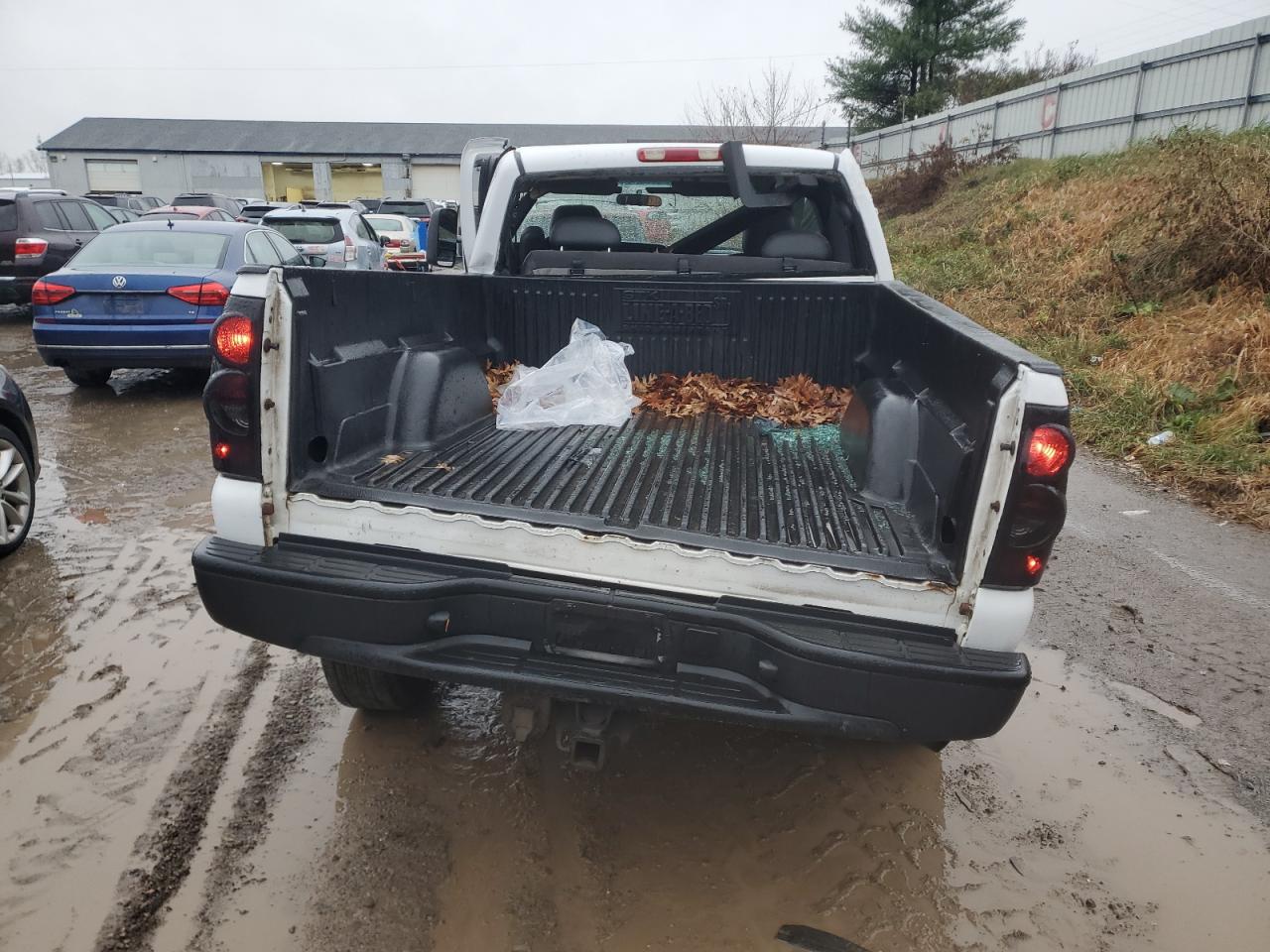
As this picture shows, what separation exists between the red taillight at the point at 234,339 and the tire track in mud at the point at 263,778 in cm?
148

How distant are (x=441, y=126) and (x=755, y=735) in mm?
61076

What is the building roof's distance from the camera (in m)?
49.8

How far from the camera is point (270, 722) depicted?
10.7ft

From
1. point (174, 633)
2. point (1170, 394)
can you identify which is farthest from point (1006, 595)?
point (1170, 394)

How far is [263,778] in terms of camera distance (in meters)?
2.94

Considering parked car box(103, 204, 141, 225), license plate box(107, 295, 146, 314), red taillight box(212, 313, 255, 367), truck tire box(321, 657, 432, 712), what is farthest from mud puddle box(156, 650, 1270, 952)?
parked car box(103, 204, 141, 225)

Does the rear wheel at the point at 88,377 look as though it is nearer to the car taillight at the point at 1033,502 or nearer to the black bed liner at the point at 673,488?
the black bed liner at the point at 673,488

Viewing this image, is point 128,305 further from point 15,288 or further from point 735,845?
point 735,845

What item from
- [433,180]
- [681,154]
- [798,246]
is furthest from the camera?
[433,180]

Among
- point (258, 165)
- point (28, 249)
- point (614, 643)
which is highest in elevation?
point (258, 165)

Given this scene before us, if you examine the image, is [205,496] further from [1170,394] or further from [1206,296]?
[1206,296]

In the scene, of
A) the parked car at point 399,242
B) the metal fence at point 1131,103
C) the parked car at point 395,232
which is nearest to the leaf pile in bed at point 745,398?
the parked car at point 399,242

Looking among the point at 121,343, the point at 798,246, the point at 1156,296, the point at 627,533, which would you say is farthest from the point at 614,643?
the point at 1156,296

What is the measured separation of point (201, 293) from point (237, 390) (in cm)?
617
